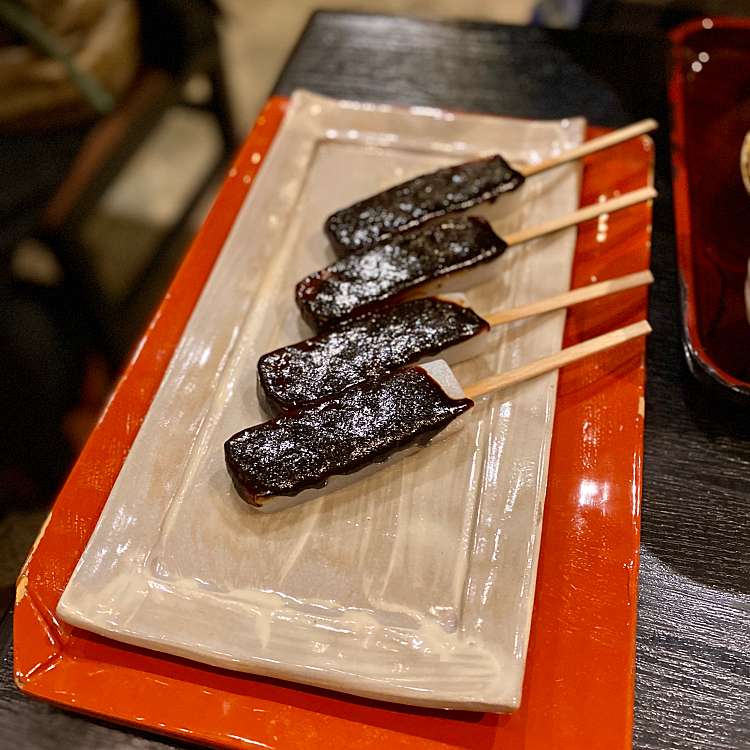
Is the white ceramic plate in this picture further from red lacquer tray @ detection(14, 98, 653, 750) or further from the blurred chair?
the blurred chair

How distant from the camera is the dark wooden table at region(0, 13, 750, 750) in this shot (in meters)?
1.09

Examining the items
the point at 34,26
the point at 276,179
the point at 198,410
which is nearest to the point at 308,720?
the point at 198,410

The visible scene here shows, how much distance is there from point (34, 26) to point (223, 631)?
201 cm

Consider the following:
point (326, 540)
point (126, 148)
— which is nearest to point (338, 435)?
point (326, 540)

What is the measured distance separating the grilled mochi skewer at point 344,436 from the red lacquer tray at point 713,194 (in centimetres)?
52

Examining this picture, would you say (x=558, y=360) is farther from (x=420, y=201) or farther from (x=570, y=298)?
(x=420, y=201)

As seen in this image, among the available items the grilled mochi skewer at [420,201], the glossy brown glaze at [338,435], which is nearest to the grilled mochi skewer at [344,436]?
the glossy brown glaze at [338,435]

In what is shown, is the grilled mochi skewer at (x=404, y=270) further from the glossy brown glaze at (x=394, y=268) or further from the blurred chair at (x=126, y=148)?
the blurred chair at (x=126, y=148)

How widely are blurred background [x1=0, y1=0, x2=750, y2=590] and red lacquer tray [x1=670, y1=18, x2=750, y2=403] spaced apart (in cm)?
24

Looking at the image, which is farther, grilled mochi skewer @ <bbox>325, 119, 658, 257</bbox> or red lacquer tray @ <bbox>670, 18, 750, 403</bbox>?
grilled mochi skewer @ <bbox>325, 119, 658, 257</bbox>

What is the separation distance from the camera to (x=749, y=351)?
1.44 metres

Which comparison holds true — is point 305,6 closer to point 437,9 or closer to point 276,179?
point 437,9

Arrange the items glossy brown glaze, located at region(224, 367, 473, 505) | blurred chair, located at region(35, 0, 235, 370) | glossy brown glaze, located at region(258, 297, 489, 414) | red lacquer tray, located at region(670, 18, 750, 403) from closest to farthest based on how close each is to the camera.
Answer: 1. glossy brown glaze, located at region(224, 367, 473, 505)
2. glossy brown glaze, located at region(258, 297, 489, 414)
3. red lacquer tray, located at region(670, 18, 750, 403)
4. blurred chair, located at region(35, 0, 235, 370)

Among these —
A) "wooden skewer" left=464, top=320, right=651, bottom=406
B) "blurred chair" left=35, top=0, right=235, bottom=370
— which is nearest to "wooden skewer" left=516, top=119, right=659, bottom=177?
"wooden skewer" left=464, top=320, right=651, bottom=406
